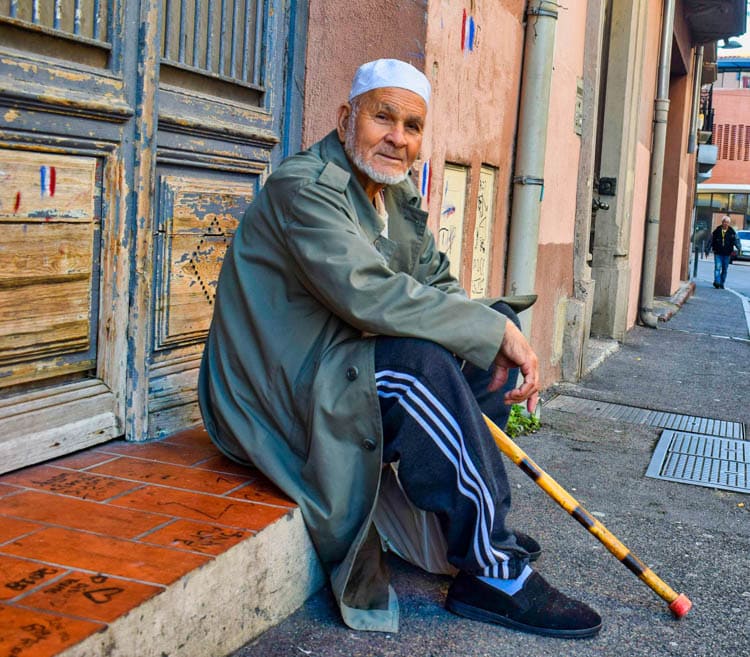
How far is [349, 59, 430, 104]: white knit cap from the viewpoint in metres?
2.81

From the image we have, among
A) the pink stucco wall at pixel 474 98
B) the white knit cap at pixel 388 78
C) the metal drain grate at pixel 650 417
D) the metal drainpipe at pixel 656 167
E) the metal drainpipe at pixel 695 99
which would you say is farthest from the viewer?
the metal drainpipe at pixel 695 99

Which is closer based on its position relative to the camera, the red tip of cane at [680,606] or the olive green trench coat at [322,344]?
the olive green trench coat at [322,344]

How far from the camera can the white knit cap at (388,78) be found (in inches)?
111

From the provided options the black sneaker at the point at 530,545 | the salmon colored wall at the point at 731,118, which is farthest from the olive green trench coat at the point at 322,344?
the salmon colored wall at the point at 731,118

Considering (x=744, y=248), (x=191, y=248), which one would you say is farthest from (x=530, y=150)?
(x=744, y=248)

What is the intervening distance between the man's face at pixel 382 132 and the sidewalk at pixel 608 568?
1.17m

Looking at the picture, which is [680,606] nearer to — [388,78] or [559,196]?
[388,78]

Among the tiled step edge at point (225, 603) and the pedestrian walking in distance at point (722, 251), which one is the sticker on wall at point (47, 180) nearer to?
the tiled step edge at point (225, 603)

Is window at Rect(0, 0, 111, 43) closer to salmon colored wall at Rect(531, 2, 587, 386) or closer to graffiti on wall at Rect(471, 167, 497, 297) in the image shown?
graffiti on wall at Rect(471, 167, 497, 297)

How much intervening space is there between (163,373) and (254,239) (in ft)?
2.52

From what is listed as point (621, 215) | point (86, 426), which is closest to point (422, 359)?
point (86, 426)

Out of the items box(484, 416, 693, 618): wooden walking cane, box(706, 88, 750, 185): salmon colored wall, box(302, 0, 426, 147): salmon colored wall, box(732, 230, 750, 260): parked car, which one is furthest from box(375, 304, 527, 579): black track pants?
box(706, 88, 750, 185): salmon colored wall

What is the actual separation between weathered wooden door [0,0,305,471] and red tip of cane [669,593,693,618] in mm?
1683

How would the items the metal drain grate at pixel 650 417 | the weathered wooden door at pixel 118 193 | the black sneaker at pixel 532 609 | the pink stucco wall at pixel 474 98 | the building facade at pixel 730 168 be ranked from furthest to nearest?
the building facade at pixel 730 168 < the metal drain grate at pixel 650 417 < the pink stucco wall at pixel 474 98 < the weathered wooden door at pixel 118 193 < the black sneaker at pixel 532 609
